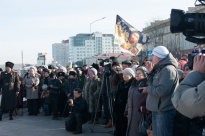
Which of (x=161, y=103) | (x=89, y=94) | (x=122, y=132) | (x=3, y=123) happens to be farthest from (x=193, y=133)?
(x=3, y=123)

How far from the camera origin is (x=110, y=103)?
8664 mm

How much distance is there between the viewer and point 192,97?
87.0 inches

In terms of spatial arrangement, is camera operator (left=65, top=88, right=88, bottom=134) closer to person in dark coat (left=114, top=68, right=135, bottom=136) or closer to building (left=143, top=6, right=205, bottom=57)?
person in dark coat (left=114, top=68, right=135, bottom=136)

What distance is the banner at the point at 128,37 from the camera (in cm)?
1170

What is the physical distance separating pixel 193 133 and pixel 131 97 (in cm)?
280

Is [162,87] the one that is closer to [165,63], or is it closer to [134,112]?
[165,63]

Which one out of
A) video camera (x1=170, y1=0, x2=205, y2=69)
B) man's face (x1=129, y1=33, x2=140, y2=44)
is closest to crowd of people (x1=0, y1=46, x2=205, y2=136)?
video camera (x1=170, y1=0, x2=205, y2=69)

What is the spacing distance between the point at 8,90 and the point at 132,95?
19.8 feet

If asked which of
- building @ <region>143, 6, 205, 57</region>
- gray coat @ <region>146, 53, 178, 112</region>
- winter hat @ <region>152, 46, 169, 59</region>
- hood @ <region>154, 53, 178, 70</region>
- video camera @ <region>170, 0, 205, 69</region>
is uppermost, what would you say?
building @ <region>143, 6, 205, 57</region>

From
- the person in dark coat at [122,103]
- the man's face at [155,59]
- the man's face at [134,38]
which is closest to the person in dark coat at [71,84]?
the man's face at [134,38]

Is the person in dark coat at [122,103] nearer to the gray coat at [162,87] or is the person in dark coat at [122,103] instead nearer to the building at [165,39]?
the gray coat at [162,87]

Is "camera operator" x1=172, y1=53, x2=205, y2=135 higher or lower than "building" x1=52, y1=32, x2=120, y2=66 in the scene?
lower

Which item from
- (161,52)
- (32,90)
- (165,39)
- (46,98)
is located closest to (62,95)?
(46,98)

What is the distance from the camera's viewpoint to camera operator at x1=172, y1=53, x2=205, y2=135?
2195mm
